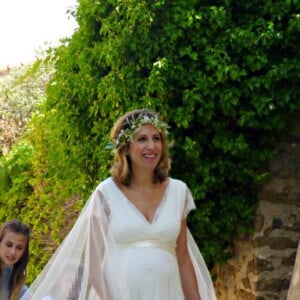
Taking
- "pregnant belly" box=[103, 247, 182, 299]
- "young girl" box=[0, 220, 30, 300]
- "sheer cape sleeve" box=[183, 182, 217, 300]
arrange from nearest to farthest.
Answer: "pregnant belly" box=[103, 247, 182, 299] < "sheer cape sleeve" box=[183, 182, 217, 300] < "young girl" box=[0, 220, 30, 300]

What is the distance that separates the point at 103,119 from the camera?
5.97 meters

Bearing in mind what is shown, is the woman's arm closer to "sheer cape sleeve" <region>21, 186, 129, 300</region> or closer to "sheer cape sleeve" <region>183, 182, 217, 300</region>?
"sheer cape sleeve" <region>183, 182, 217, 300</region>

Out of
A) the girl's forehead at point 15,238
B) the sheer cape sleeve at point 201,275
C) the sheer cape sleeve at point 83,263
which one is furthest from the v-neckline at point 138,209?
the girl's forehead at point 15,238

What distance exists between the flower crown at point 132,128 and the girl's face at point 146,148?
0.02 m

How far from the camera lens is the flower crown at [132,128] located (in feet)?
11.6

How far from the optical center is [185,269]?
11.7 ft

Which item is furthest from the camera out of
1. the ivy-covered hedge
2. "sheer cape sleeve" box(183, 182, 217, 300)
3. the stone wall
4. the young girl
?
the stone wall

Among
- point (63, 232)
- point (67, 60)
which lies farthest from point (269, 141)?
point (63, 232)

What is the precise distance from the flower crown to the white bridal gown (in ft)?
0.69

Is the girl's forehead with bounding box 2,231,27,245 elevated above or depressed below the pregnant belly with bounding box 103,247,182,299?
above

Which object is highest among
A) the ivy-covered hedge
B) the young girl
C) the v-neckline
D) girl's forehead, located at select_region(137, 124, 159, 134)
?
the ivy-covered hedge

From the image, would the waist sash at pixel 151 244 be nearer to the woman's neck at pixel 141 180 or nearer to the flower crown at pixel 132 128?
the woman's neck at pixel 141 180

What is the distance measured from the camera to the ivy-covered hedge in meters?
5.29

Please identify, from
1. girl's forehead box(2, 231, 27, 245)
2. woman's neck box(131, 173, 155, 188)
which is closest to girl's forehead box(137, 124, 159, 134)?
woman's neck box(131, 173, 155, 188)
